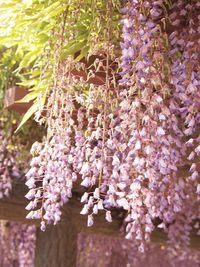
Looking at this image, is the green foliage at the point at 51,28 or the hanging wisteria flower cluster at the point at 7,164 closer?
the green foliage at the point at 51,28

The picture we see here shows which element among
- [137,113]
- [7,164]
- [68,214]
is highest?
[7,164]

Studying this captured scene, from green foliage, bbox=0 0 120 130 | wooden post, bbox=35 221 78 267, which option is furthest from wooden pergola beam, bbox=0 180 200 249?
green foliage, bbox=0 0 120 130

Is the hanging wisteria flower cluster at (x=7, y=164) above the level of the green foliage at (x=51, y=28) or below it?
above

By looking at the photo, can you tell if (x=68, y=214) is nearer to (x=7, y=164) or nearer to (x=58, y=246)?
(x=58, y=246)

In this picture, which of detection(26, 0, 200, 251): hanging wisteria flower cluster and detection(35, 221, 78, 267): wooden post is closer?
detection(26, 0, 200, 251): hanging wisteria flower cluster

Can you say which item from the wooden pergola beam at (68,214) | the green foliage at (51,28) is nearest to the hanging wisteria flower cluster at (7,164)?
the wooden pergola beam at (68,214)

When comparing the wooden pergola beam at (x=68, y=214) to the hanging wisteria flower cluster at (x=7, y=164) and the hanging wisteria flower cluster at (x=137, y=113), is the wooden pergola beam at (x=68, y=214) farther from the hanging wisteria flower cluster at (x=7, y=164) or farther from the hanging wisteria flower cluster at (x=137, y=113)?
the hanging wisteria flower cluster at (x=137, y=113)

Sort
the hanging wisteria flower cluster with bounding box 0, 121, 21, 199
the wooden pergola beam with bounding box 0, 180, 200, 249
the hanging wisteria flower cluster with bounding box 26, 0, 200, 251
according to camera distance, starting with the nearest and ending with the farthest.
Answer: the hanging wisteria flower cluster with bounding box 26, 0, 200, 251, the hanging wisteria flower cluster with bounding box 0, 121, 21, 199, the wooden pergola beam with bounding box 0, 180, 200, 249

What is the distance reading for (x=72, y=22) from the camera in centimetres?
244

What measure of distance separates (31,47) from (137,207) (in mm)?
863

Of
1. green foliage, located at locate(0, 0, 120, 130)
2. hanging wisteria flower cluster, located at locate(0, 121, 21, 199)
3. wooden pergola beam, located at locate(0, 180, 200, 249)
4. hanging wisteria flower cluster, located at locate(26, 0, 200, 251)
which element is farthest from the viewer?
wooden pergola beam, located at locate(0, 180, 200, 249)

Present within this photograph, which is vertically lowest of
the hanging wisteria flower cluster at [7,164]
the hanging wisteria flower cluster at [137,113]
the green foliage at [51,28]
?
the hanging wisteria flower cluster at [137,113]

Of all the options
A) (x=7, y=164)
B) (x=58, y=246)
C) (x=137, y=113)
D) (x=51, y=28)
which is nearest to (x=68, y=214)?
(x=58, y=246)

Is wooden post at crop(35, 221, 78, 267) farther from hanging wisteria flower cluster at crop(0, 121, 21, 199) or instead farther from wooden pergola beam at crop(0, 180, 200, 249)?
hanging wisteria flower cluster at crop(0, 121, 21, 199)
